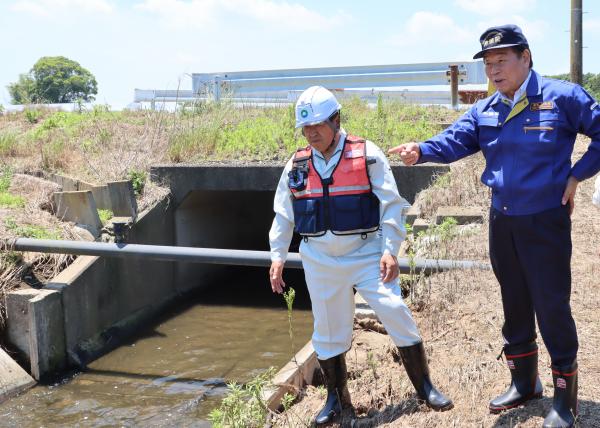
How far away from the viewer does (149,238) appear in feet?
35.1

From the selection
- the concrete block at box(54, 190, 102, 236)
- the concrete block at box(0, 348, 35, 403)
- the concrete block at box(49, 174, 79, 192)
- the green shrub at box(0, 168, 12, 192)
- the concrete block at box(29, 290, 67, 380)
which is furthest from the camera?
the green shrub at box(0, 168, 12, 192)

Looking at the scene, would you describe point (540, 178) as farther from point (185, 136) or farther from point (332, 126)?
point (185, 136)

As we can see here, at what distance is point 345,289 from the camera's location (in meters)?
4.07

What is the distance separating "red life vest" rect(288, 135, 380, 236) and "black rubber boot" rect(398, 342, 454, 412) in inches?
28.0

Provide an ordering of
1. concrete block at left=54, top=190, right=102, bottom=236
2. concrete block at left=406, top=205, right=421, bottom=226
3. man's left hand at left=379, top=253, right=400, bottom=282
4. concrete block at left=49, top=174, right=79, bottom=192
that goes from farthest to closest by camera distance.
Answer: concrete block at left=49, top=174, right=79, bottom=192
concrete block at left=54, top=190, right=102, bottom=236
concrete block at left=406, top=205, right=421, bottom=226
man's left hand at left=379, top=253, right=400, bottom=282

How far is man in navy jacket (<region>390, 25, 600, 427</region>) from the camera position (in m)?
3.35

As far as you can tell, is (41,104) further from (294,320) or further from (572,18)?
(572,18)

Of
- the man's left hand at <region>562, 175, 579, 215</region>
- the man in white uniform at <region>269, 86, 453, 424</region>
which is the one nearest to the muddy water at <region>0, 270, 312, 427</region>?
the man in white uniform at <region>269, 86, 453, 424</region>

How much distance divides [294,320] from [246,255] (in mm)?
3475

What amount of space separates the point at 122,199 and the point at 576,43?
1153cm

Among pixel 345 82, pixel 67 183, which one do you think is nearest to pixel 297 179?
pixel 67 183

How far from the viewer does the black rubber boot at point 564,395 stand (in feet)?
11.3

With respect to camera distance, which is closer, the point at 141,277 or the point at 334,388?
the point at 334,388

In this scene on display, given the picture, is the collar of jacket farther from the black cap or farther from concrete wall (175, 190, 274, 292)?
concrete wall (175, 190, 274, 292)
